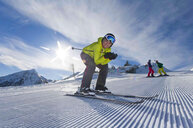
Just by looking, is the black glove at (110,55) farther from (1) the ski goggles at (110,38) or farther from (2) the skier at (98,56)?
(1) the ski goggles at (110,38)

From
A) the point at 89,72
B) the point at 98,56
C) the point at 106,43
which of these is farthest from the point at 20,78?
the point at 106,43

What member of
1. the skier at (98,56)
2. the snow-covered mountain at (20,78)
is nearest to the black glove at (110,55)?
the skier at (98,56)

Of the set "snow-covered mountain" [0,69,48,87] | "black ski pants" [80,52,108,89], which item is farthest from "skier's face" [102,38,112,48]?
"snow-covered mountain" [0,69,48,87]

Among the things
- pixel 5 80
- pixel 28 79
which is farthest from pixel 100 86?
pixel 5 80

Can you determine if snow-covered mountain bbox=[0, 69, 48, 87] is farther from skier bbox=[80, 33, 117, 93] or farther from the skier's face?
the skier's face

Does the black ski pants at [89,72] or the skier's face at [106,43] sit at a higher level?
the skier's face at [106,43]

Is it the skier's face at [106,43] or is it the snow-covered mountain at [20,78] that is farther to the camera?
the snow-covered mountain at [20,78]

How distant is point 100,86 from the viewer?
2584 mm

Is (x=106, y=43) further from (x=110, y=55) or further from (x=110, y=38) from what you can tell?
(x=110, y=55)

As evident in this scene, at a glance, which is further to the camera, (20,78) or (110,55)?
(20,78)

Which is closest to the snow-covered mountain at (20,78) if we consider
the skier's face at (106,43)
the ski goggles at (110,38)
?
the skier's face at (106,43)

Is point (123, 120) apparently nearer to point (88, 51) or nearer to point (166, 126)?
point (166, 126)

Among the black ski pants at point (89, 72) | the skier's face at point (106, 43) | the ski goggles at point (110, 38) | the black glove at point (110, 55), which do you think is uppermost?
the ski goggles at point (110, 38)

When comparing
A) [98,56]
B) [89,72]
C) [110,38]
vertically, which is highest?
[110,38]
